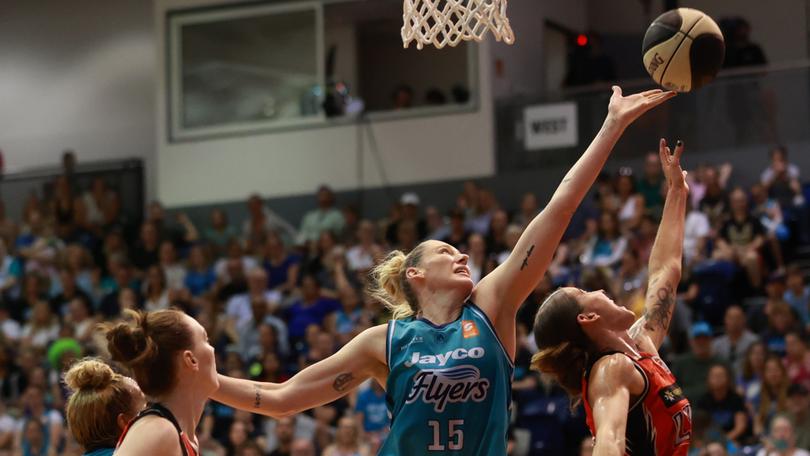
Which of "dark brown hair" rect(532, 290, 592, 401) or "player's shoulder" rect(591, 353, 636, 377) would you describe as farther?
"dark brown hair" rect(532, 290, 592, 401)

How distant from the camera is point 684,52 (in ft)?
17.0

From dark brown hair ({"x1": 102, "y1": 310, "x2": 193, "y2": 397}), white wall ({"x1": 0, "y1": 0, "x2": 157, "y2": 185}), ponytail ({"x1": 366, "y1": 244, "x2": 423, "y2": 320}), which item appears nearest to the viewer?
dark brown hair ({"x1": 102, "y1": 310, "x2": 193, "y2": 397})

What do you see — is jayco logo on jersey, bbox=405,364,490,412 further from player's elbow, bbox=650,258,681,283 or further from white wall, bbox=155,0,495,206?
white wall, bbox=155,0,495,206

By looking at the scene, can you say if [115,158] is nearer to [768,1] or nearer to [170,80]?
[170,80]

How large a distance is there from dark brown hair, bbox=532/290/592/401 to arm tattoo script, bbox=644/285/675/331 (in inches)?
22.4

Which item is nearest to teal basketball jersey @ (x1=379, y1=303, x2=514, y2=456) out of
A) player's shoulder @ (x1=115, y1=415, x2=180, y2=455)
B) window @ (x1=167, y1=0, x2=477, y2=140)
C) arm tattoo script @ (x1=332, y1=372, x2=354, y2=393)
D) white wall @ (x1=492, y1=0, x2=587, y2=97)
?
arm tattoo script @ (x1=332, y1=372, x2=354, y2=393)

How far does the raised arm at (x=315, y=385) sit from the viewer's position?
5059 millimetres

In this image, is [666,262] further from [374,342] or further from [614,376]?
[374,342]

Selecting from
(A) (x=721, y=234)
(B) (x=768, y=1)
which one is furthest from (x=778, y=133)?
(B) (x=768, y=1)

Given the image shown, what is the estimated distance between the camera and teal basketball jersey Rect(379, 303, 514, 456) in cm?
474

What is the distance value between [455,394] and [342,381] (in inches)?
21.6

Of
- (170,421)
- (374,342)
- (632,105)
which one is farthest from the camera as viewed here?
(374,342)

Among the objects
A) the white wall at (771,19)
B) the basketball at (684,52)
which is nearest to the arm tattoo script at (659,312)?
the basketball at (684,52)

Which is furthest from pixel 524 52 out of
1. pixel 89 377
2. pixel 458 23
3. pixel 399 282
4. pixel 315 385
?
pixel 89 377
